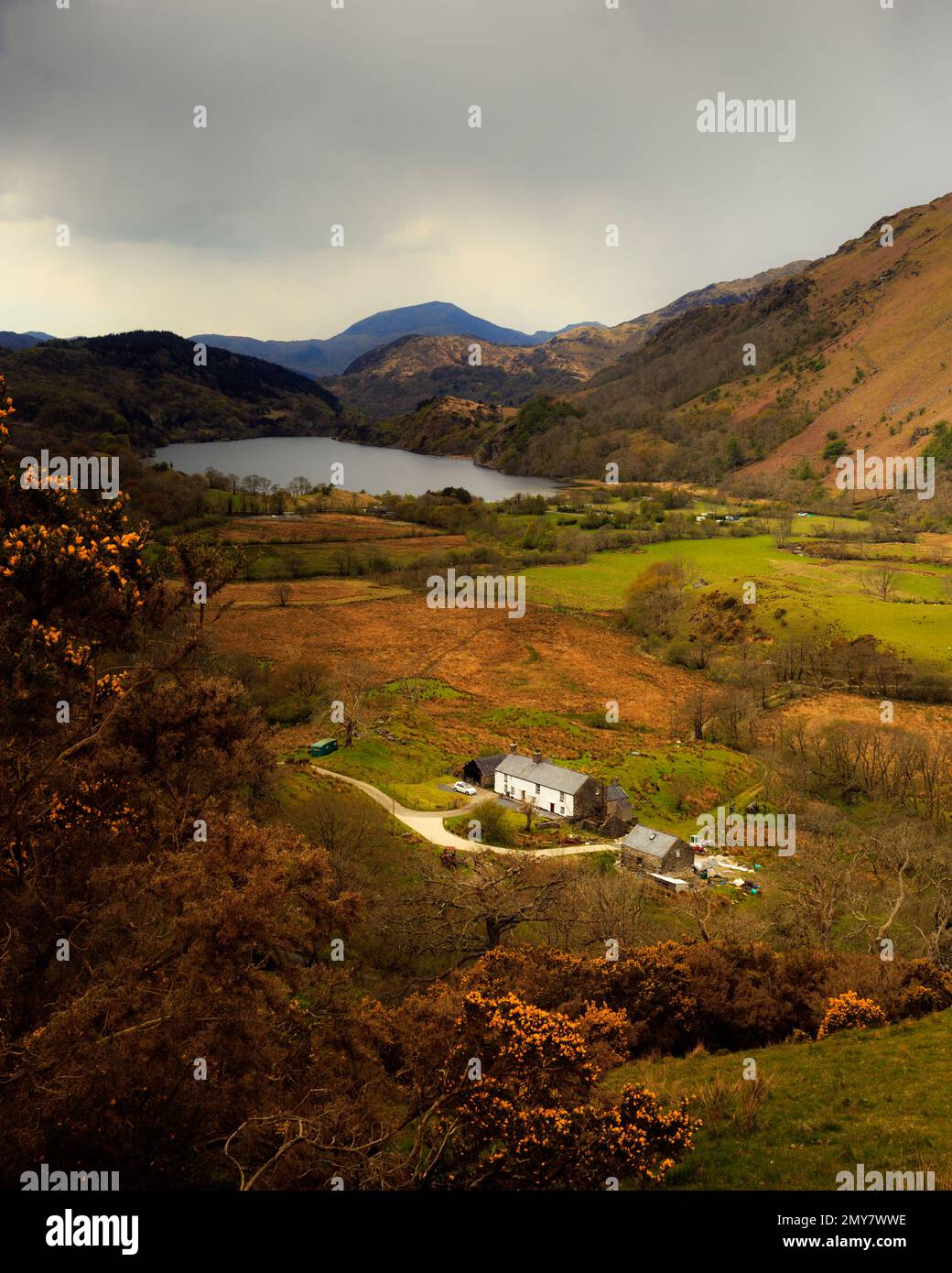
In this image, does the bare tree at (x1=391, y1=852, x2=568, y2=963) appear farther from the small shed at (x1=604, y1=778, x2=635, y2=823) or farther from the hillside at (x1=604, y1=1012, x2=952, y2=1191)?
the small shed at (x1=604, y1=778, x2=635, y2=823)

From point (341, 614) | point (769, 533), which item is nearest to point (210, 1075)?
point (341, 614)

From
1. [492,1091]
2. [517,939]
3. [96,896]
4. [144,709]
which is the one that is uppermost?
[144,709]

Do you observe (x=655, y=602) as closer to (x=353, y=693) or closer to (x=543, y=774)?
(x=353, y=693)

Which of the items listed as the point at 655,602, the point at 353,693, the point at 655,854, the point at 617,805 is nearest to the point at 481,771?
the point at 617,805

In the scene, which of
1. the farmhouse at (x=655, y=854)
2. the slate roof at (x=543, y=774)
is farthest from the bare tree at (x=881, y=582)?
the farmhouse at (x=655, y=854)

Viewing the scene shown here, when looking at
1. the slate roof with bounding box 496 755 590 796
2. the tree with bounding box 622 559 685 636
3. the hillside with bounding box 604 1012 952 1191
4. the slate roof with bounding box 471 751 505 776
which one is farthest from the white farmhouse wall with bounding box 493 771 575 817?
the tree with bounding box 622 559 685 636

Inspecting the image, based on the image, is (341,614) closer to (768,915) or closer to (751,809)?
(751,809)
